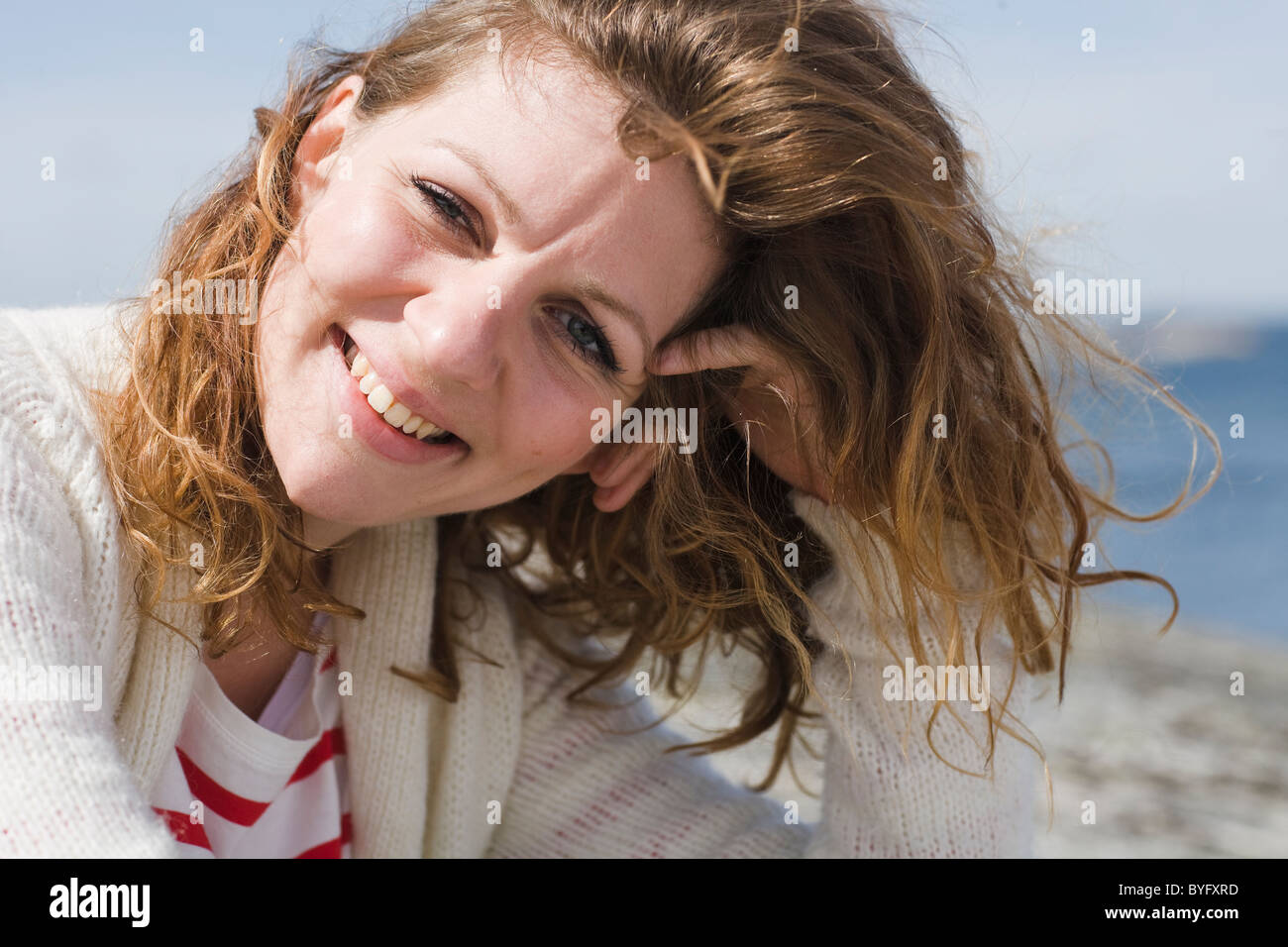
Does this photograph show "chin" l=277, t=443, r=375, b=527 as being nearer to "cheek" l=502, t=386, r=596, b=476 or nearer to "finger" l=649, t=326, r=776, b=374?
"cheek" l=502, t=386, r=596, b=476

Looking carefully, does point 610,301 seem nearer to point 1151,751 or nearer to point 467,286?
point 467,286

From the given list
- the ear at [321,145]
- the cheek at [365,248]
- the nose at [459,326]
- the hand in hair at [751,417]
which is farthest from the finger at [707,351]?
the ear at [321,145]

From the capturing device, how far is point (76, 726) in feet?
5.22

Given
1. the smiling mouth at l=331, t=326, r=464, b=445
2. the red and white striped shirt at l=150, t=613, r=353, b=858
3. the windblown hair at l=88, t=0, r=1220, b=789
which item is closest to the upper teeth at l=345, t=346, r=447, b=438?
the smiling mouth at l=331, t=326, r=464, b=445

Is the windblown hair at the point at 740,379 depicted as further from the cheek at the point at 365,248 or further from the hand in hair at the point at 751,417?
the cheek at the point at 365,248

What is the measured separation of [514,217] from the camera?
1804 mm

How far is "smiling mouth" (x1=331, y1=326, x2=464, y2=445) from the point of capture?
1.86m

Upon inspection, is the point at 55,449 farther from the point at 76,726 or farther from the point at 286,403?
the point at 76,726

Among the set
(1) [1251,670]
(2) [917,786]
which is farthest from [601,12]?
(1) [1251,670]

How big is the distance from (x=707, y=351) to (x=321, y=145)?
2.57 feet

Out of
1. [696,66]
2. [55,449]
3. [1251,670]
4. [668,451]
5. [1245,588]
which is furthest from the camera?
[1245,588]

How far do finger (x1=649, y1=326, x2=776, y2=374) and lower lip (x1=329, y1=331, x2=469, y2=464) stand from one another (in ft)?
1.36

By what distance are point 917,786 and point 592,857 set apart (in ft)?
2.35

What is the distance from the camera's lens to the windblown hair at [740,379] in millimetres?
1954
